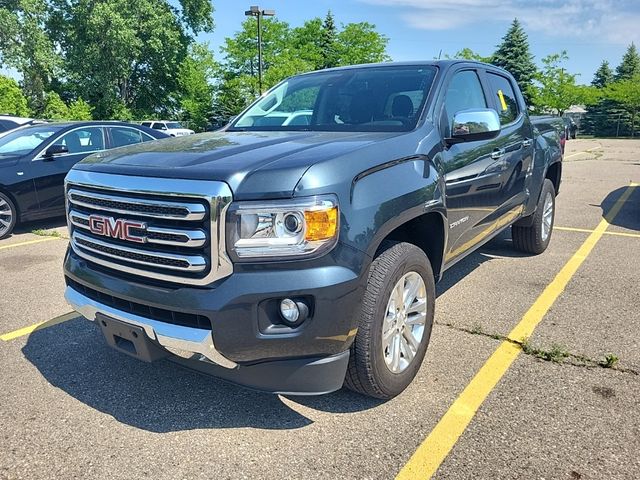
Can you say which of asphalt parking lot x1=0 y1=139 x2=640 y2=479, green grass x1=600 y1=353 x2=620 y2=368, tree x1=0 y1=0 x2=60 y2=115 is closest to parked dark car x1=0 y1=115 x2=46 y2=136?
asphalt parking lot x1=0 y1=139 x2=640 y2=479

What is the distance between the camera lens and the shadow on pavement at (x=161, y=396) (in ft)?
9.39

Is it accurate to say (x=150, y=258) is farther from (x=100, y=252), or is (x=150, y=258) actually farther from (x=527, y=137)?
(x=527, y=137)

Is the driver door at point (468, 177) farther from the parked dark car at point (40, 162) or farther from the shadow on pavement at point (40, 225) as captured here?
the shadow on pavement at point (40, 225)

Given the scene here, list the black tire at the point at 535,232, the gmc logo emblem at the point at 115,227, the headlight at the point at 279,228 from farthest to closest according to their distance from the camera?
1. the black tire at the point at 535,232
2. the gmc logo emblem at the point at 115,227
3. the headlight at the point at 279,228

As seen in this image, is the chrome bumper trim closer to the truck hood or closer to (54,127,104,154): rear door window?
the truck hood

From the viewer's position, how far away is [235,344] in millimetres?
2391

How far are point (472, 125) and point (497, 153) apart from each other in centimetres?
96

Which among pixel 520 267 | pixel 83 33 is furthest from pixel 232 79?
pixel 520 267

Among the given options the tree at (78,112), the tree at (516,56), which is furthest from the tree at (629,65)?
the tree at (78,112)

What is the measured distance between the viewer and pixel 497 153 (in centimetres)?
421

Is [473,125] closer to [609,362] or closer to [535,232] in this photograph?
[609,362]

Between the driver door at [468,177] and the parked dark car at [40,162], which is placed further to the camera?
the parked dark car at [40,162]

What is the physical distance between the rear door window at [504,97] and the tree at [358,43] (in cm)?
4780

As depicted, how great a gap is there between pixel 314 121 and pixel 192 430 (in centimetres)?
218
